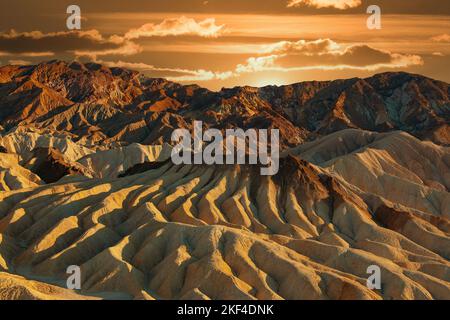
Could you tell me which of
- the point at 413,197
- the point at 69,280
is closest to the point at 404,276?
the point at 69,280

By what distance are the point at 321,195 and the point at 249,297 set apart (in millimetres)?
68377

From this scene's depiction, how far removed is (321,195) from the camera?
161500mm

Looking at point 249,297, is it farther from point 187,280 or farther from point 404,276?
point 404,276

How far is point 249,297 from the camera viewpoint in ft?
315

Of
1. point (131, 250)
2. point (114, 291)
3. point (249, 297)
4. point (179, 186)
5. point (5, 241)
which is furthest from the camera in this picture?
point (179, 186)

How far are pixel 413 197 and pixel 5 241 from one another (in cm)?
10798

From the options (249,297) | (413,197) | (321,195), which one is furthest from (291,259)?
(413,197)

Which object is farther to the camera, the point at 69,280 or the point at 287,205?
the point at 287,205

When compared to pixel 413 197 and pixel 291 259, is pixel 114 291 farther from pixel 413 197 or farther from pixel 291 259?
pixel 413 197
